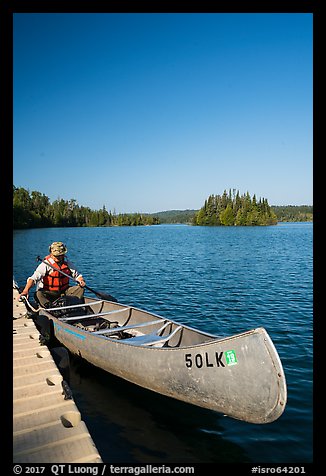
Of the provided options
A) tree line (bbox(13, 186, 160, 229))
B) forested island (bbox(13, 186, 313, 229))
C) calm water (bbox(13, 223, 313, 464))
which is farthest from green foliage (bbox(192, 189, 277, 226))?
calm water (bbox(13, 223, 313, 464))

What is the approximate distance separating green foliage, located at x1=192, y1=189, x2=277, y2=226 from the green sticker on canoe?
115001 millimetres

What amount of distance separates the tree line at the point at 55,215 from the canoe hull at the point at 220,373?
9177 centimetres

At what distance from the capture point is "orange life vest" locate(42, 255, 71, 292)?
30.9ft

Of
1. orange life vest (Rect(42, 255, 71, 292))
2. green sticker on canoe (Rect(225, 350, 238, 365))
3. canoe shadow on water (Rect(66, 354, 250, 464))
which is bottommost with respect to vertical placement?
canoe shadow on water (Rect(66, 354, 250, 464))

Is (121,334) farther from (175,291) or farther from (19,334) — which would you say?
(175,291)

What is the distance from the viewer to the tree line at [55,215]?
99.6 metres

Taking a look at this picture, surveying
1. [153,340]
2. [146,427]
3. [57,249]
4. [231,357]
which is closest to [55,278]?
[57,249]

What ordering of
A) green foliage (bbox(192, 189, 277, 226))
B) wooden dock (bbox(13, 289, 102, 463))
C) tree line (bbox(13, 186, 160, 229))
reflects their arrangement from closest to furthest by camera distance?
1. wooden dock (bbox(13, 289, 102, 463))
2. tree line (bbox(13, 186, 160, 229))
3. green foliage (bbox(192, 189, 277, 226))

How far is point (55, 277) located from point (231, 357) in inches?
246

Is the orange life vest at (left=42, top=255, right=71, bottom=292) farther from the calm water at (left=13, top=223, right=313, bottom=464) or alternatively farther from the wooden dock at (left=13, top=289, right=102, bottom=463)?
the wooden dock at (left=13, top=289, right=102, bottom=463)
